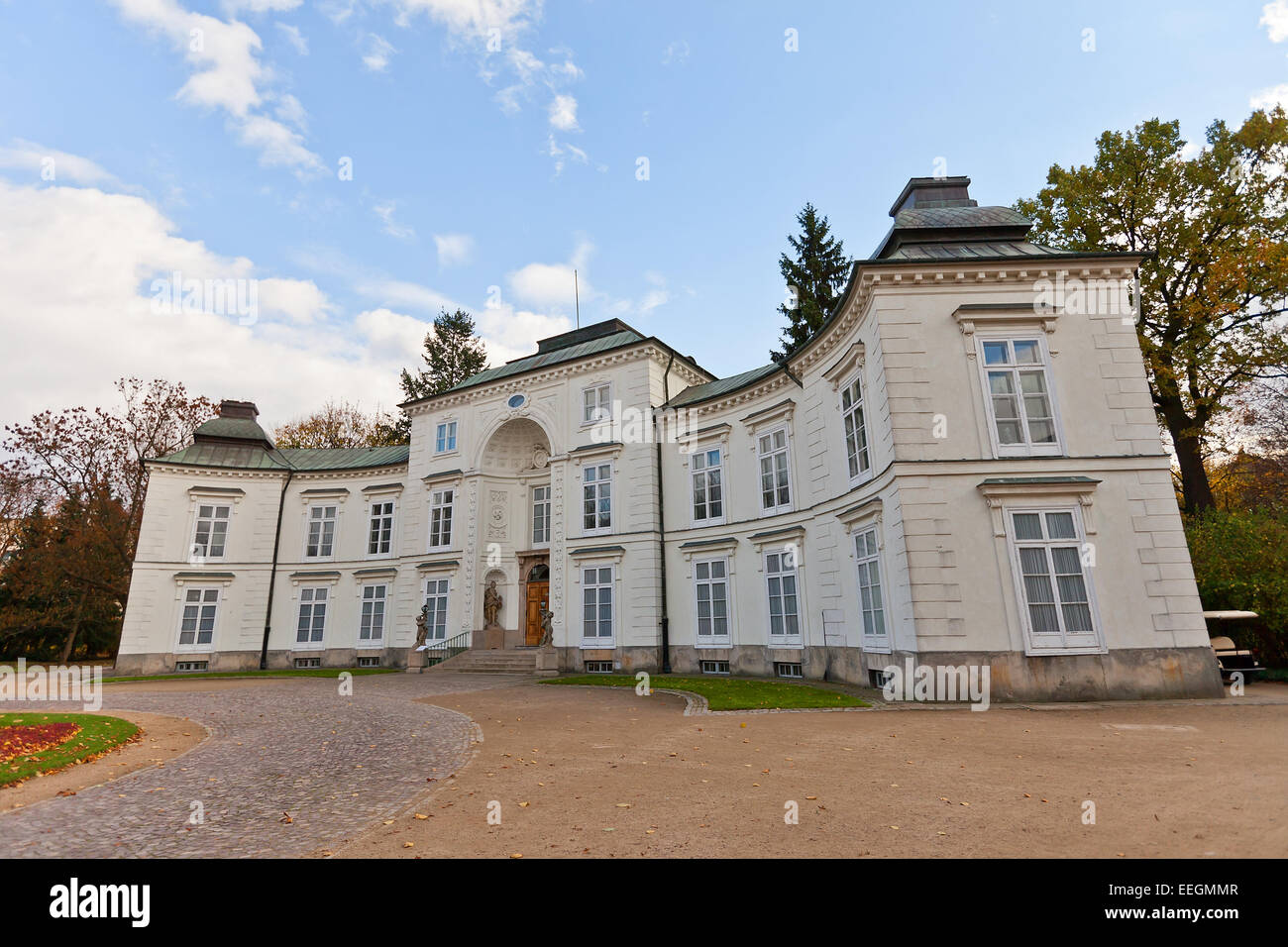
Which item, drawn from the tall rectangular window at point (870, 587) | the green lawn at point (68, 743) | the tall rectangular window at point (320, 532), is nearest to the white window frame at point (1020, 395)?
the tall rectangular window at point (870, 587)

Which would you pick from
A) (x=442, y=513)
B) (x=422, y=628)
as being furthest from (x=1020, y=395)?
(x=442, y=513)

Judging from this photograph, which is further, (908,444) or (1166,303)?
(1166,303)

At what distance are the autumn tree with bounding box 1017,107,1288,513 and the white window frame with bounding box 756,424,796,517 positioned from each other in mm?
12154

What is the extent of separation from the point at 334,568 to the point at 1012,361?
29.1 meters

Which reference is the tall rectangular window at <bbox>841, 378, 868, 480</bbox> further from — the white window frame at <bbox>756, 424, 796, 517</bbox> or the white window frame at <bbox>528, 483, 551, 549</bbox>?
the white window frame at <bbox>528, 483, 551, 549</bbox>

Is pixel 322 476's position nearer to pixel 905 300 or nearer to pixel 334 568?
pixel 334 568

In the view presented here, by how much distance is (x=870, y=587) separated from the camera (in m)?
15.0

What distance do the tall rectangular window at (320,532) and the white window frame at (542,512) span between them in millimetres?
10752

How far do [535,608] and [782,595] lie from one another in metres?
11.7

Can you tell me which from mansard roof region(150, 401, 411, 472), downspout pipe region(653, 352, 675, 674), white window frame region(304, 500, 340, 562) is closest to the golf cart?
downspout pipe region(653, 352, 675, 674)
